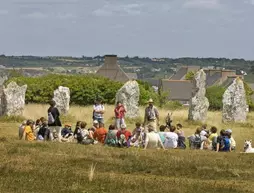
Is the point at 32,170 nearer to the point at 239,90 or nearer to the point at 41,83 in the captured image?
the point at 239,90

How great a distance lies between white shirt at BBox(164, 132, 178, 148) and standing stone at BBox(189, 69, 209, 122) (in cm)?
1667

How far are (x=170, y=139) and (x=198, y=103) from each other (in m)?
17.7

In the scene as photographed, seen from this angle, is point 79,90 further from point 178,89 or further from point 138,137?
point 178,89

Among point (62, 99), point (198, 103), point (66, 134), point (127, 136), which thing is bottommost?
point (66, 134)

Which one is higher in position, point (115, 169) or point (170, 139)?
point (170, 139)

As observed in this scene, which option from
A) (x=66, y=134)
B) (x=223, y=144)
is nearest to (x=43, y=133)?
(x=66, y=134)

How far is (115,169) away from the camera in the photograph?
877 inches

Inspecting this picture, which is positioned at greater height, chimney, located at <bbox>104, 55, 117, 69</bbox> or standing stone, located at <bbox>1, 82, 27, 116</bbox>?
chimney, located at <bbox>104, 55, 117, 69</bbox>

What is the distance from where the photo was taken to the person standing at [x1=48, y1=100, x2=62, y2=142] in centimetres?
2798

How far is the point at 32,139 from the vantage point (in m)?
28.7

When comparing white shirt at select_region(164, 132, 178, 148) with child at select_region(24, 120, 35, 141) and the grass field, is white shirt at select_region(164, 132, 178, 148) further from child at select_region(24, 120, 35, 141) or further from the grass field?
child at select_region(24, 120, 35, 141)

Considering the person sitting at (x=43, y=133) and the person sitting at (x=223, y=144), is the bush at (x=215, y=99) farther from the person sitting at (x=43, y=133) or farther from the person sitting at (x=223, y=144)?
the person sitting at (x=43, y=133)

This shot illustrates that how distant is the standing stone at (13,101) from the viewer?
43688 millimetres

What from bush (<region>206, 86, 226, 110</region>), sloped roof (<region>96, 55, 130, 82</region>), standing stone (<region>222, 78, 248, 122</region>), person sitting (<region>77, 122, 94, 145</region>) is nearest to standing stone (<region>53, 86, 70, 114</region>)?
standing stone (<region>222, 78, 248, 122</region>)
